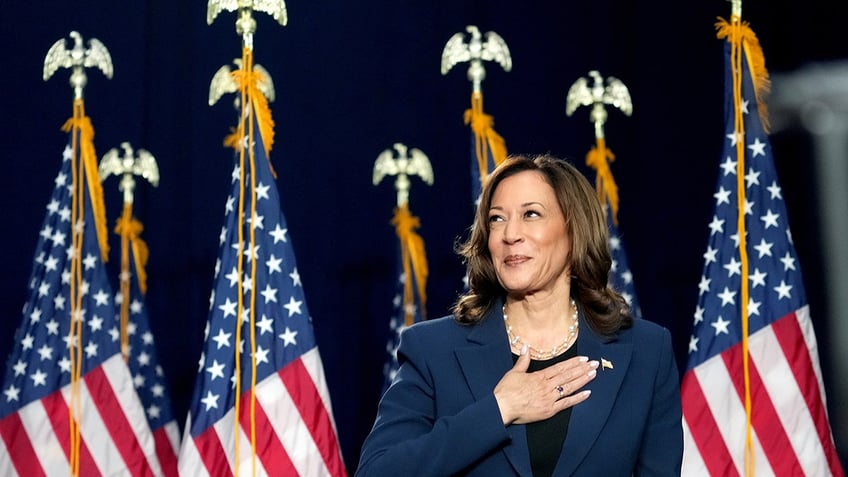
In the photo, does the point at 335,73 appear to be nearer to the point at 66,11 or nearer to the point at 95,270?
the point at 66,11

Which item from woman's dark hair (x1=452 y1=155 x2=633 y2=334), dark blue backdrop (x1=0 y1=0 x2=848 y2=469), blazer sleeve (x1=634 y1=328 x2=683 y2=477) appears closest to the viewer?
blazer sleeve (x1=634 y1=328 x2=683 y2=477)

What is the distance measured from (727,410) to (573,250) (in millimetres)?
2183

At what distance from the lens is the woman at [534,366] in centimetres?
173

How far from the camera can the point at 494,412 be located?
1.71m

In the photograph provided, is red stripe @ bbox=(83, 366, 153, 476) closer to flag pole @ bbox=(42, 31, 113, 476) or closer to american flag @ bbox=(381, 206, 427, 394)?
flag pole @ bbox=(42, 31, 113, 476)

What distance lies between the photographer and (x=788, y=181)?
223 inches

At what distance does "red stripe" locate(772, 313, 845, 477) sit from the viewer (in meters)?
3.85

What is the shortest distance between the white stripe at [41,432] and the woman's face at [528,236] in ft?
9.43

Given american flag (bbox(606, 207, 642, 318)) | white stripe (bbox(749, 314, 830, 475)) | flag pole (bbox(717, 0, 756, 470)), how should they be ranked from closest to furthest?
white stripe (bbox(749, 314, 830, 475)), flag pole (bbox(717, 0, 756, 470)), american flag (bbox(606, 207, 642, 318))

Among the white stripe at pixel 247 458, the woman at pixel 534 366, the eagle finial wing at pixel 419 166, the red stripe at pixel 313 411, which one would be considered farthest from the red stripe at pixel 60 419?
the woman at pixel 534 366

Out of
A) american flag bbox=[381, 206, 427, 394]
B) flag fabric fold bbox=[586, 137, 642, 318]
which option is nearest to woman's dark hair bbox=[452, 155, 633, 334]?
flag fabric fold bbox=[586, 137, 642, 318]

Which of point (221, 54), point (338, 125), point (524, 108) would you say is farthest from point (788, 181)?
point (221, 54)

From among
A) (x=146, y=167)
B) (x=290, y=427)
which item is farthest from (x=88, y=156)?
(x=290, y=427)

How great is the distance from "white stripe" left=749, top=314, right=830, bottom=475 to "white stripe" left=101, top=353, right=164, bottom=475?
2256 millimetres
